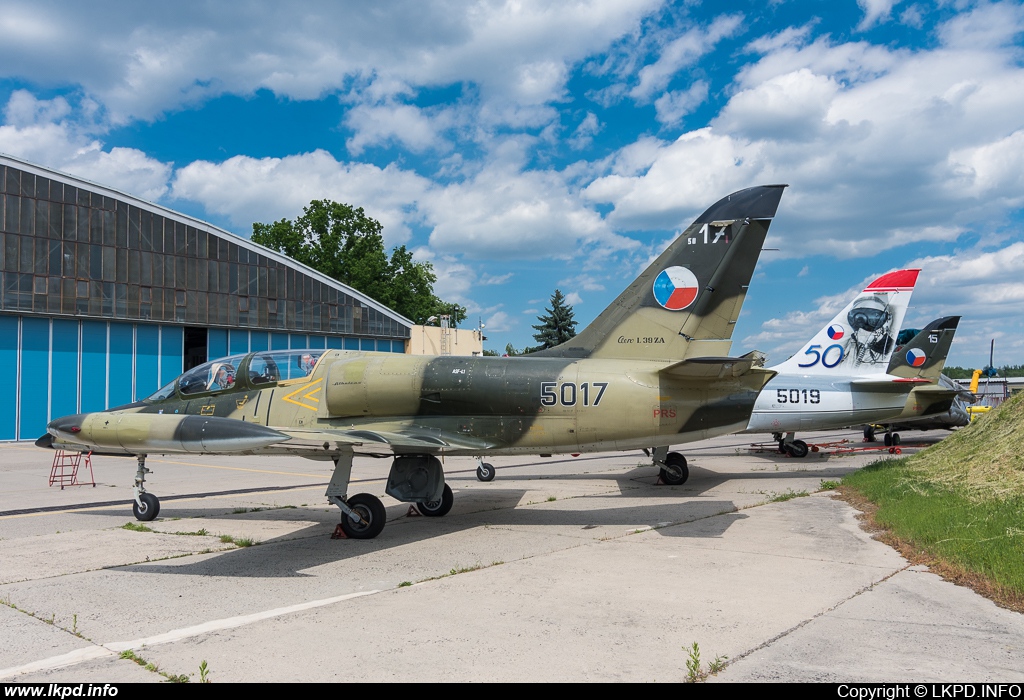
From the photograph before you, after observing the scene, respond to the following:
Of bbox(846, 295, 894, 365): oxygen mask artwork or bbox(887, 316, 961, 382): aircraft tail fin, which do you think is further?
bbox(887, 316, 961, 382): aircraft tail fin

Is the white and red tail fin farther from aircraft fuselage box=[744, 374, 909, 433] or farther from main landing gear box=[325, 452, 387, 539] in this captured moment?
main landing gear box=[325, 452, 387, 539]

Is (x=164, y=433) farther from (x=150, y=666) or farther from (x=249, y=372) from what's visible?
(x=150, y=666)

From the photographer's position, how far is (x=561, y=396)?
9.52m

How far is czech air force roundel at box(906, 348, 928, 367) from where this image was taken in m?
23.7

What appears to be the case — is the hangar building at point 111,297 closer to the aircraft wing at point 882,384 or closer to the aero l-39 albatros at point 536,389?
the aero l-39 albatros at point 536,389

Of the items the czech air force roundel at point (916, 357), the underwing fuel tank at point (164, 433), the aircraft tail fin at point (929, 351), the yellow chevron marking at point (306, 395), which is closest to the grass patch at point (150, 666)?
the underwing fuel tank at point (164, 433)

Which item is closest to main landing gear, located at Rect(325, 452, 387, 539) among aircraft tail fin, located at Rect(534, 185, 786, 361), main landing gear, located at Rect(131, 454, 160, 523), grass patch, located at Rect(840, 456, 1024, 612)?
main landing gear, located at Rect(131, 454, 160, 523)

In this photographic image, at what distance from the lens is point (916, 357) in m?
23.8

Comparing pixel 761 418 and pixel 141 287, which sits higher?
pixel 141 287

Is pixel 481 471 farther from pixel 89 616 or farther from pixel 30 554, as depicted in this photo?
pixel 89 616

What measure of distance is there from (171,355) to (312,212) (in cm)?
3365

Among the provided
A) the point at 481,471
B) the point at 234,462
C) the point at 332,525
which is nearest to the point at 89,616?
the point at 332,525

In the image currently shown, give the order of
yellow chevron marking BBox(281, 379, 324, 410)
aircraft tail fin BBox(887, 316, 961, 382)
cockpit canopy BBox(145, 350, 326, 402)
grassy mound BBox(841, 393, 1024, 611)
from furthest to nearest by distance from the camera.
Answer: aircraft tail fin BBox(887, 316, 961, 382) < cockpit canopy BBox(145, 350, 326, 402) < yellow chevron marking BBox(281, 379, 324, 410) < grassy mound BBox(841, 393, 1024, 611)

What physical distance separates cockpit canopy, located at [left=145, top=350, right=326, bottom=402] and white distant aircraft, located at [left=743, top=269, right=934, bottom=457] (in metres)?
11.1
